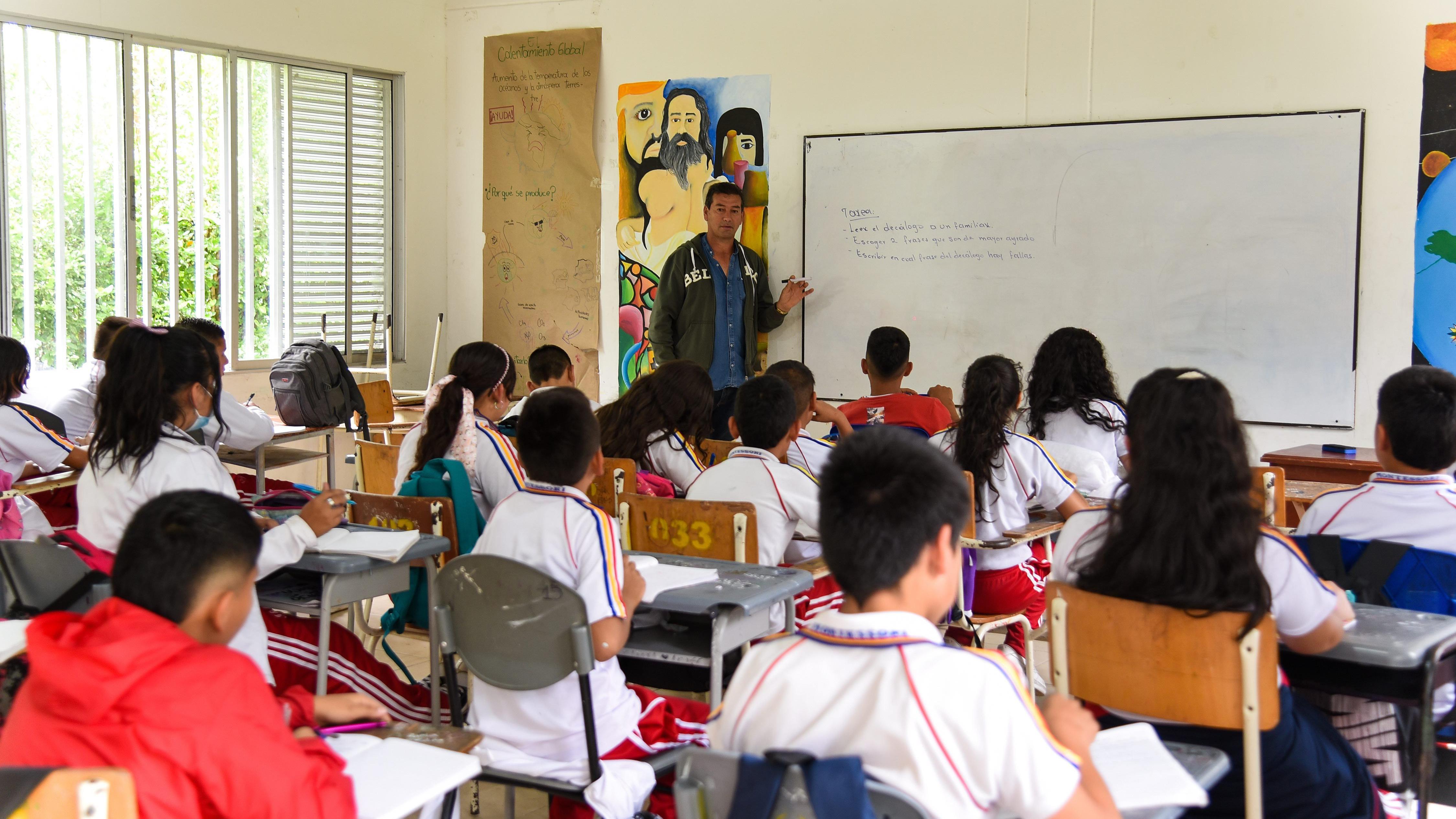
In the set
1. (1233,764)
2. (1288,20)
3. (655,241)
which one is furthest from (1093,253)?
(1233,764)

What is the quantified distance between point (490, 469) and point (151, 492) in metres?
1.06

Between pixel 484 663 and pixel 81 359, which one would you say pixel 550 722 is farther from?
pixel 81 359

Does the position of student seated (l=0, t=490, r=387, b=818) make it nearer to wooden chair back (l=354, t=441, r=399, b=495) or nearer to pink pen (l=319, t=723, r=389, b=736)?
pink pen (l=319, t=723, r=389, b=736)

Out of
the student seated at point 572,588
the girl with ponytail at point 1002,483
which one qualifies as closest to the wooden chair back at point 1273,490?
the girl with ponytail at point 1002,483

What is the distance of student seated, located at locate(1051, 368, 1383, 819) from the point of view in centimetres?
174

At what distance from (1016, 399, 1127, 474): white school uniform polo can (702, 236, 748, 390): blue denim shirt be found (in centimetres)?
224

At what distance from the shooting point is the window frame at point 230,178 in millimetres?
5504

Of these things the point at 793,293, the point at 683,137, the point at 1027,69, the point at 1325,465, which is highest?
the point at 1027,69

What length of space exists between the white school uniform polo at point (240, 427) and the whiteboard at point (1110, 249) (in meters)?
2.68

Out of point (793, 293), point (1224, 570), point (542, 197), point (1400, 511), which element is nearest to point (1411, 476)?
point (1400, 511)

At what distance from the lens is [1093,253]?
5168 mm

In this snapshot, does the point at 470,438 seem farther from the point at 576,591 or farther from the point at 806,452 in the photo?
the point at 576,591

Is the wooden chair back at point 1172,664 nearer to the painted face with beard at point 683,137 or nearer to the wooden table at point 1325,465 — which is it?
the wooden table at point 1325,465

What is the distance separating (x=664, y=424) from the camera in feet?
12.1
